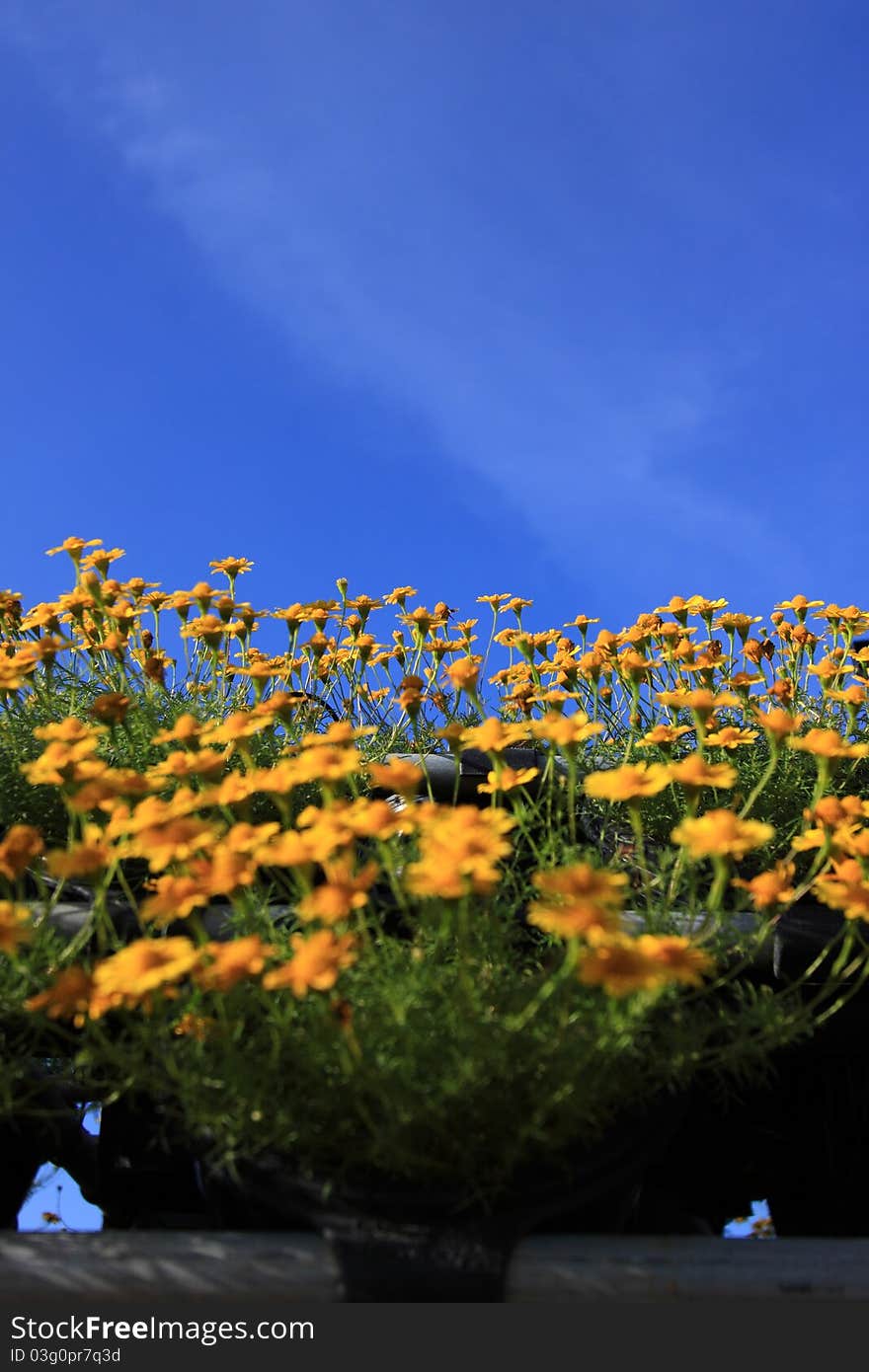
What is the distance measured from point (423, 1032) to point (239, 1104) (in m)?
0.29

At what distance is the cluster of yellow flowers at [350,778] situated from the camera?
5.19 ft

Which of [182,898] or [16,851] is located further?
[16,851]

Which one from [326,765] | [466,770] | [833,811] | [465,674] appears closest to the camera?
[326,765]

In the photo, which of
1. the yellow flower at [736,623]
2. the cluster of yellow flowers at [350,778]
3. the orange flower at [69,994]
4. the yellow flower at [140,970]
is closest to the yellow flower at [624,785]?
the cluster of yellow flowers at [350,778]

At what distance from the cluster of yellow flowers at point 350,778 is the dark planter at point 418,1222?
1.05ft

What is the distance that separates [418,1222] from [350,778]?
1.22 m

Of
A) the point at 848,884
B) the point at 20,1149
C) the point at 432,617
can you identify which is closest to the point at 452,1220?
the point at 848,884

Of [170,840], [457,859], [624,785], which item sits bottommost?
[457,859]

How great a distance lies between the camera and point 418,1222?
68.7 inches

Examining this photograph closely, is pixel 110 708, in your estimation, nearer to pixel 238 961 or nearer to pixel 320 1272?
pixel 238 961

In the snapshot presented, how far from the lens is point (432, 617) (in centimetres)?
362

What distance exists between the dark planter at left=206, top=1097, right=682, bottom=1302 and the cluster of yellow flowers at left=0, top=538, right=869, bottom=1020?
32cm

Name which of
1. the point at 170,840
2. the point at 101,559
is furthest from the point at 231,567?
the point at 170,840

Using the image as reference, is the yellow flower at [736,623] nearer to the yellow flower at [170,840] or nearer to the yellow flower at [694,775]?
the yellow flower at [694,775]
